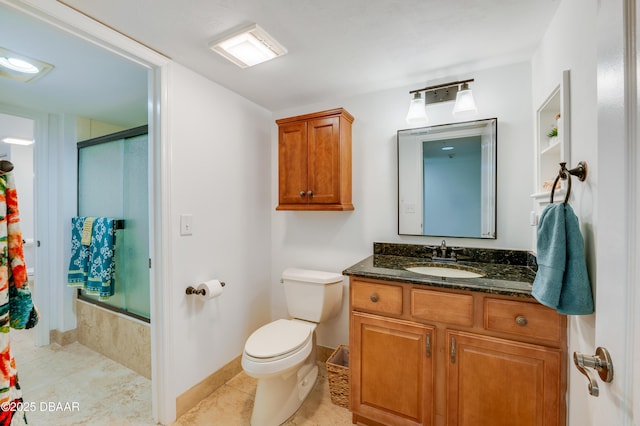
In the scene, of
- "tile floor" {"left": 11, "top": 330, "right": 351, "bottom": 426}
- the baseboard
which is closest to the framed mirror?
"tile floor" {"left": 11, "top": 330, "right": 351, "bottom": 426}

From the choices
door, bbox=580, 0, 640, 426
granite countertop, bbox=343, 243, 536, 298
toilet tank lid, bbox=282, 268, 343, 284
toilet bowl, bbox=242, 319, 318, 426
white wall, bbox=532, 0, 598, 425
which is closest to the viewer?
door, bbox=580, 0, 640, 426

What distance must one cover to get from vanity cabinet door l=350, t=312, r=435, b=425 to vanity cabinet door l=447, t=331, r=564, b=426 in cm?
12

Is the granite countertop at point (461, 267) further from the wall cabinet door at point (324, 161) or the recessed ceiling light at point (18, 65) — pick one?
the recessed ceiling light at point (18, 65)

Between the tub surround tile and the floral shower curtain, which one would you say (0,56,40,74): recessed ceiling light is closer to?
the floral shower curtain

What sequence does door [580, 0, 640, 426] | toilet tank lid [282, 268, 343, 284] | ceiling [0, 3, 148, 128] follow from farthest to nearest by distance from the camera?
toilet tank lid [282, 268, 343, 284], ceiling [0, 3, 148, 128], door [580, 0, 640, 426]

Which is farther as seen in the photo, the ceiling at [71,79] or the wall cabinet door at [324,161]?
the wall cabinet door at [324,161]

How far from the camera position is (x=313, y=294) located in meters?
1.99

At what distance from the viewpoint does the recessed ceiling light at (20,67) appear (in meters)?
1.56

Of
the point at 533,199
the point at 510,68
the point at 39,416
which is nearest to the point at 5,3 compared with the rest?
the point at 39,416

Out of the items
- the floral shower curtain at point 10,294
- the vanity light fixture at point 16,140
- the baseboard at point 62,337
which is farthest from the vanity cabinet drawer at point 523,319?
the vanity light fixture at point 16,140

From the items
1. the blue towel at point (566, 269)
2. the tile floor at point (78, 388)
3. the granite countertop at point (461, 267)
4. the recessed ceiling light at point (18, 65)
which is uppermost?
the recessed ceiling light at point (18, 65)

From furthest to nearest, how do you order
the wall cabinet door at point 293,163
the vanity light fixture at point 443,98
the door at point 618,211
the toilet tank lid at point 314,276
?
the wall cabinet door at point 293,163 → the toilet tank lid at point 314,276 → the vanity light fixture at point 443,98 → the door at point 618,211

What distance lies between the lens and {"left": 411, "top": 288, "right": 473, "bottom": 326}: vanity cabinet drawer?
130 centimetres

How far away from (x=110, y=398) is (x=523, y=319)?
2519 mm
